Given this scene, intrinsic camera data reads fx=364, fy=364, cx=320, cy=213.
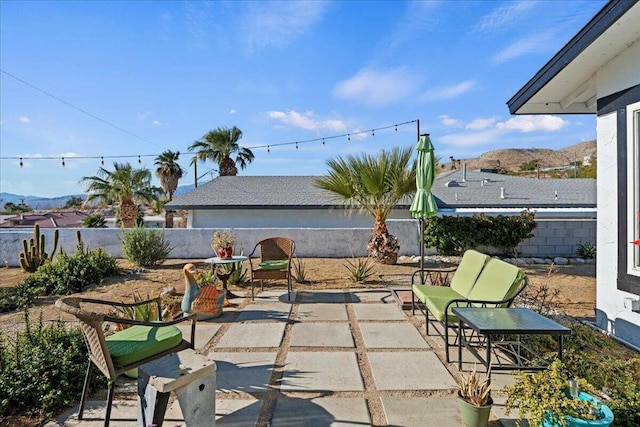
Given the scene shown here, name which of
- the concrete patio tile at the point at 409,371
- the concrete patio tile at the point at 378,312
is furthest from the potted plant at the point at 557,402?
the concrete patio tile at the point at 378,312

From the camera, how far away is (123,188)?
→ 19078 millimetres

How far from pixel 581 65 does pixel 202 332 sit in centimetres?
625

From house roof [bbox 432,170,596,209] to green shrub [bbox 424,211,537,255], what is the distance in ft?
11.7

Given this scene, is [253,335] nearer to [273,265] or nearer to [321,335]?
[321,335]

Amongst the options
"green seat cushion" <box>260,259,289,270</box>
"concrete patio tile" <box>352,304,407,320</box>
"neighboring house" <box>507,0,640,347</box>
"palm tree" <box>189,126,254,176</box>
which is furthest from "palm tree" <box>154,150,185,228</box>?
"neighboring house" <box>507,0,640,347</box>

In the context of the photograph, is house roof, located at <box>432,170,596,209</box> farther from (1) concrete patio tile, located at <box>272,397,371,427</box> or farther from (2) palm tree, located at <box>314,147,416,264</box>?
(1) concrete patio tile, located at <box>272,397,371,427</box>

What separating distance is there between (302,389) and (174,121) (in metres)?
15.4

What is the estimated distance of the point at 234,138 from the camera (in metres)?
25.2

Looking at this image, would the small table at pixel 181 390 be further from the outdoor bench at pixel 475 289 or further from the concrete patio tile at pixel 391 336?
the outdoor bench at pixel 475 289

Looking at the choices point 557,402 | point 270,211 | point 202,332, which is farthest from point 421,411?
point 270,211

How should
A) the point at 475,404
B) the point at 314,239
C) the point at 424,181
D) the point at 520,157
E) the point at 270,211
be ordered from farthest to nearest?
the point at 520,157, the point at 270,211, the point at 314,239, the point at 424,181, the point at 475,404

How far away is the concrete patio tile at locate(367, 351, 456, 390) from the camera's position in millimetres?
3312

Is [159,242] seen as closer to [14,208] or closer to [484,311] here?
[484,311]

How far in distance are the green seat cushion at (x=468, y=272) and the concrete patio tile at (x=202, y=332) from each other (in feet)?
10.9
